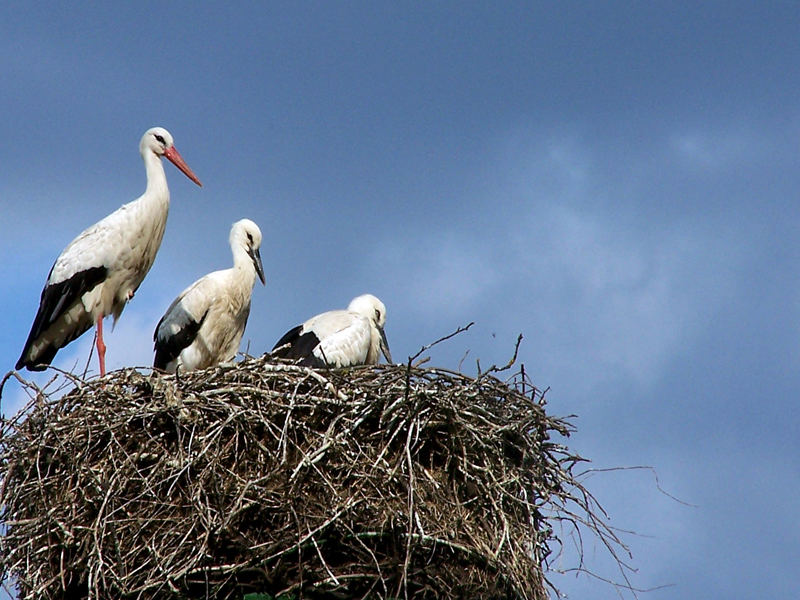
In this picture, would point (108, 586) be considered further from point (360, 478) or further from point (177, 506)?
point (360, 478)

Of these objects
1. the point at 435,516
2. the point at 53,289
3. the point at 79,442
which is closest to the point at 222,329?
the point at 53,289

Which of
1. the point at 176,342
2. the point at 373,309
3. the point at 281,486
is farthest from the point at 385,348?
the point at 281,486

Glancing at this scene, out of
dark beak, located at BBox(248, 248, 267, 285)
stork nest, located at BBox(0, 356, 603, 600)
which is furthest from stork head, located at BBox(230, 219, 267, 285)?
stork nest, located at BBox(0, 356, 603, 600)

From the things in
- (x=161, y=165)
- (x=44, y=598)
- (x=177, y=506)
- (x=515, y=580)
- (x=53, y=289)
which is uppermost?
(x=161, y=165)

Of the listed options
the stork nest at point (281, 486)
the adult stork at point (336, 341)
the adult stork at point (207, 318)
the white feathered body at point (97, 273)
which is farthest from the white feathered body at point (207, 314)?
the stork nest at point (281, 486)

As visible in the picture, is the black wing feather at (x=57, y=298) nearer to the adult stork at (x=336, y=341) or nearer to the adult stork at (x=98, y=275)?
the adult stork at (x=98, y=275)

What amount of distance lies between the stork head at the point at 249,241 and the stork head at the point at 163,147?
508 millimetres

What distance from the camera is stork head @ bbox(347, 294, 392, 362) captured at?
10375 millimetres

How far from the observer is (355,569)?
6.98 meters

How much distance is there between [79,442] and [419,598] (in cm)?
200

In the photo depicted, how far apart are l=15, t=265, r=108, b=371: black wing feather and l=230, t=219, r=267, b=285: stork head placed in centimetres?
102

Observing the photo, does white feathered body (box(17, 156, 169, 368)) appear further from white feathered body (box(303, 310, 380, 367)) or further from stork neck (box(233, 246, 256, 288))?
white feathered body (box(303, 310, 380, 367))

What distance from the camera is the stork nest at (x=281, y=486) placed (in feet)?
22.8

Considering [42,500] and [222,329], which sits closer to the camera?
[42,500]
